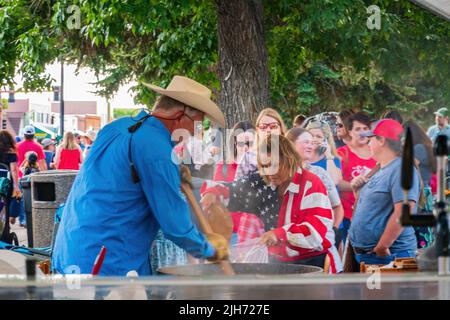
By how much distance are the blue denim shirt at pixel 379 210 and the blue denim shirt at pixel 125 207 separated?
5.57ft

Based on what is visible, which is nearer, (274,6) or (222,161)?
(222,161)

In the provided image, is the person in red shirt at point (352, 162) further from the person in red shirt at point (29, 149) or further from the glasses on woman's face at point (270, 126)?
the person in red shirt at point (29, 149)

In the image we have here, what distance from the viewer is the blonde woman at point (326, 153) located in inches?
204

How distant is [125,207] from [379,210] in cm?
190

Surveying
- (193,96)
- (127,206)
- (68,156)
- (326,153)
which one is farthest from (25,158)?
(127,206)

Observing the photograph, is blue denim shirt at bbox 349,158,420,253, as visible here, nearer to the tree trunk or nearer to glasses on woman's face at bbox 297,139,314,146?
glasses on woman's face at bbox 297,139,314,146

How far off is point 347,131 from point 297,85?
5.31 meters

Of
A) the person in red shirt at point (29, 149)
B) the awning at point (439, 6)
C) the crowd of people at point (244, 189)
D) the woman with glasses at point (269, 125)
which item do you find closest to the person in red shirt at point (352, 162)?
the crowd of people at point (244, 189)

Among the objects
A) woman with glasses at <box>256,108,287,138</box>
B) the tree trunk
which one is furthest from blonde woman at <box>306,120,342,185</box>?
the tree trunk

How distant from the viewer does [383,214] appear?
4.39 metres

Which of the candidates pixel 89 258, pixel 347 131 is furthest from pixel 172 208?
pixel 347 131

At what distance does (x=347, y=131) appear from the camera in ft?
18.1
